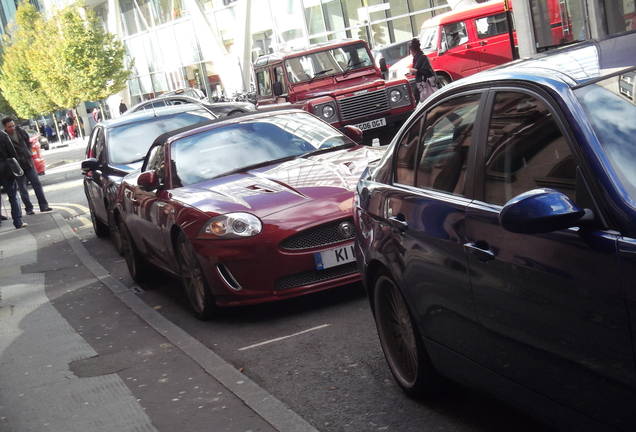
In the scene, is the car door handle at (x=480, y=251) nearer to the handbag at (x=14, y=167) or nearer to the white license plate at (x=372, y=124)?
the white license plate at (x=372, y=124)

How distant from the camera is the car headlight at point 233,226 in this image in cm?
669

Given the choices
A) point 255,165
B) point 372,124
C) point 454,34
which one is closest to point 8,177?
point 372,124

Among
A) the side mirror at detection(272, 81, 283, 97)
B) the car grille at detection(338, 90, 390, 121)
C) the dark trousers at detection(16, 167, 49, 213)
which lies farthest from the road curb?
the dark trousers at detection(16, 167, 49, 213)

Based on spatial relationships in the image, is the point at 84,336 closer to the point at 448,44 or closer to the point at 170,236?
the point at 170,236

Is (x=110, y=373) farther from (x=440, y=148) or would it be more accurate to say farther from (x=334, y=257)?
(x=440, y=148)

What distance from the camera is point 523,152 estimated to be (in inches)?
132

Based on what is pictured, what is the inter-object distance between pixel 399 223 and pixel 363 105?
12.1 metres

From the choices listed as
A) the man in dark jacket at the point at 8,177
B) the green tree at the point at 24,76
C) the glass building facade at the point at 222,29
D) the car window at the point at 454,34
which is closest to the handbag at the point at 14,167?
the man in dark jacket at the point at 8,177

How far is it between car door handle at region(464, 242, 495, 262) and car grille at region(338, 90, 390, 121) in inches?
498

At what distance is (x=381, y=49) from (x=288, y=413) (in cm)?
2815

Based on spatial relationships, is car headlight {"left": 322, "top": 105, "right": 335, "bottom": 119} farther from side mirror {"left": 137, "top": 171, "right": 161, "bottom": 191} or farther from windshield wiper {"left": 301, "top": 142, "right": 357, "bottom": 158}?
side mirror {"left": 137, "top": 171, "right": 161, "bottom": 191}

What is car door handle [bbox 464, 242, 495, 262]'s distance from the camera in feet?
10.9

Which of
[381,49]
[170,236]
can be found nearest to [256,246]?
[170,236]

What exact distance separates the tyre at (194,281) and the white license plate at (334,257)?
93cm
